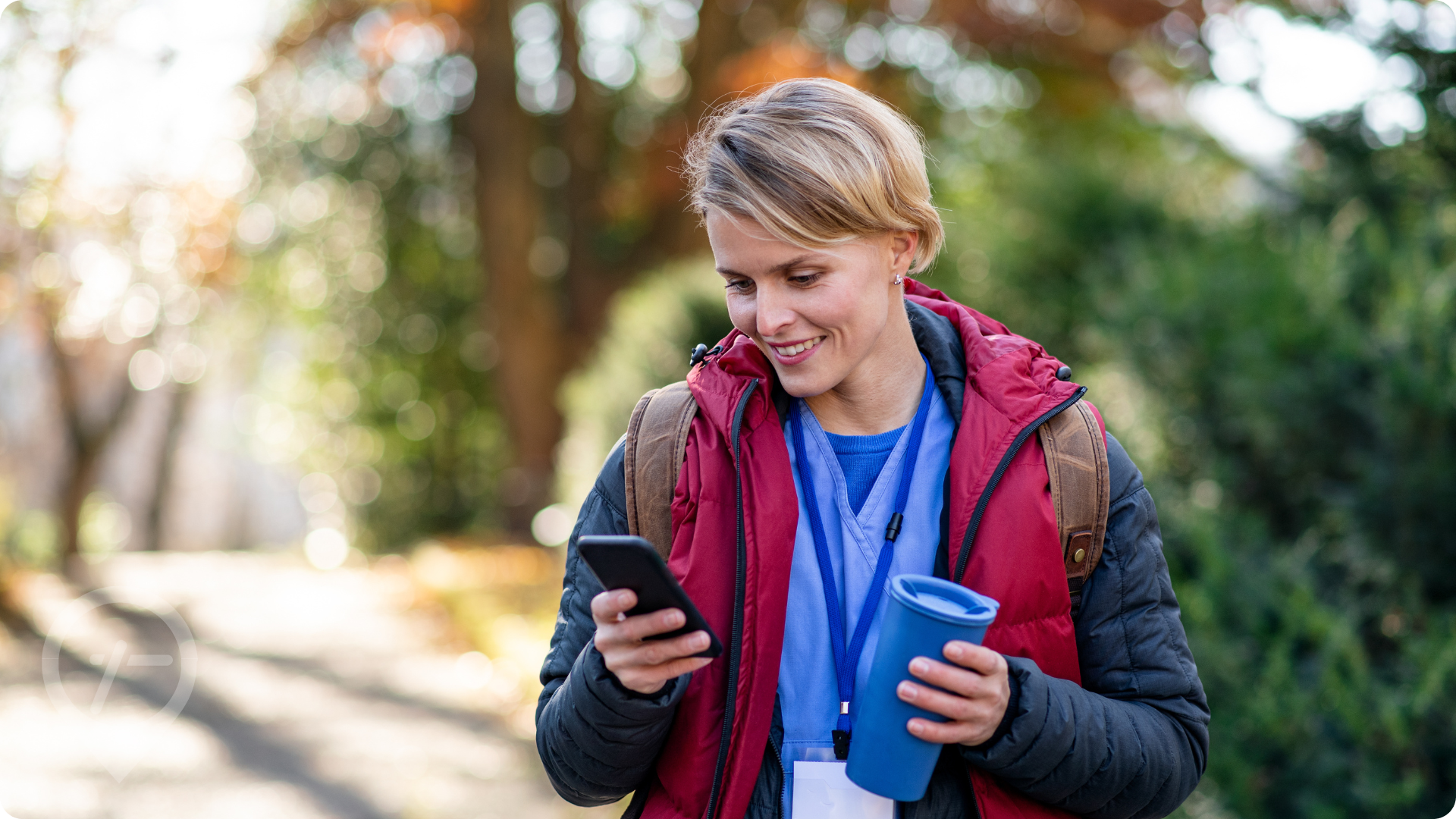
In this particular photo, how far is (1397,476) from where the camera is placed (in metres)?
3.59

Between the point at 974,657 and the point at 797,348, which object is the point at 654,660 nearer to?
the point at 974,657

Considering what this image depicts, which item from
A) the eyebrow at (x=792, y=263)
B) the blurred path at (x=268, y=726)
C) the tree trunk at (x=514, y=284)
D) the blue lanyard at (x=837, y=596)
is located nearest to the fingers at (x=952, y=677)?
the blue lanyard at (x=837, y=596)

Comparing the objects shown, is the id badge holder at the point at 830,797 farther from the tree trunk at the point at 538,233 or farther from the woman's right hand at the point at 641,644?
the tree trunk at the point at 538,233

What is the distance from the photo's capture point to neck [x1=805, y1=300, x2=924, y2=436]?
1772mm

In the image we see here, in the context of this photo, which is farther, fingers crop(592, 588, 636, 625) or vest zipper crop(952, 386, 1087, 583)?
vest zipper crop(952, 386, 1087, 583)

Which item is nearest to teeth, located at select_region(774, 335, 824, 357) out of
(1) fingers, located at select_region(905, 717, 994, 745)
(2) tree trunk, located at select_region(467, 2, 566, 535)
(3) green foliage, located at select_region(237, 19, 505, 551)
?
(1) fingers, located at select_region(905, 717, 994, 745)

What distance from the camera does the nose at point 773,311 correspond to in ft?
5.32

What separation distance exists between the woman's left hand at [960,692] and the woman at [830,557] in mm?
76

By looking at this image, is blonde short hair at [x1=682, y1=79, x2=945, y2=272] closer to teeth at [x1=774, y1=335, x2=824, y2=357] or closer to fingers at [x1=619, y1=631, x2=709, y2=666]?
teeth at [x1=774, y1=335, x2=824, y2=357]

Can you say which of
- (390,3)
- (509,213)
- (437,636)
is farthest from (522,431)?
(390,3)

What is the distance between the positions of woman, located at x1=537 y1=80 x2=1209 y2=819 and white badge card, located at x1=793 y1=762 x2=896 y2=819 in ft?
0.11

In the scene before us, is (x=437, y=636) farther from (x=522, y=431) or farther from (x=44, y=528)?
(x=44, y=528)

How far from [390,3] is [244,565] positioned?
741 cm

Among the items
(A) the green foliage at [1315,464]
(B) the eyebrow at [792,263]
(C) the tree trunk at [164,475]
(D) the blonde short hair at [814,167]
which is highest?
(D) the blonde short hair at [814,167]
